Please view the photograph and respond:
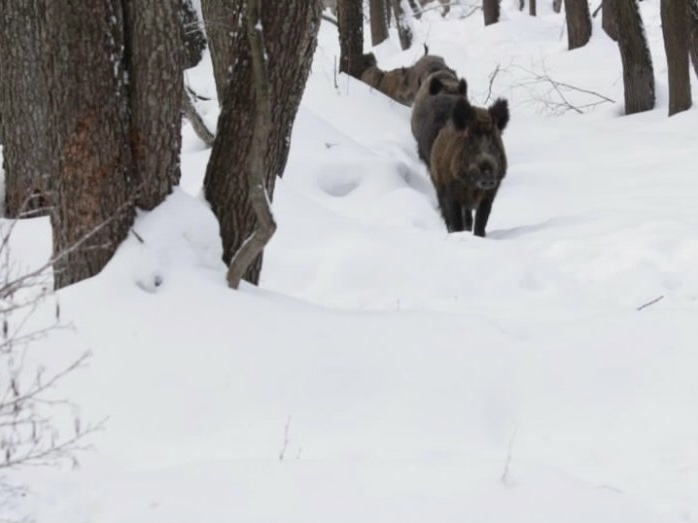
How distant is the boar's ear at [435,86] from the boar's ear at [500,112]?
343cm

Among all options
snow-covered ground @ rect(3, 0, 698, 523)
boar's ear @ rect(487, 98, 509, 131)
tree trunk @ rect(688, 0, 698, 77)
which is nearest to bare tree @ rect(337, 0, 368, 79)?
tree trunk @ rect(688, 0, 698, 77)

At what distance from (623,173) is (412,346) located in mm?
7201

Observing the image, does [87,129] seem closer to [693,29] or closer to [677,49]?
[693,29]

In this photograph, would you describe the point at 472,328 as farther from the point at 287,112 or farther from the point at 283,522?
the point at 283,522

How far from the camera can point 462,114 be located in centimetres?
902

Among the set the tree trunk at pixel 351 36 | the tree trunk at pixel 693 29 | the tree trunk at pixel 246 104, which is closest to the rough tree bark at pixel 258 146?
the tree trunk at pixel 246 104

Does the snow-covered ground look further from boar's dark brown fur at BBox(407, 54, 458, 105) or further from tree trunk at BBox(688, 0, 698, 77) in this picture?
boar's dark brown fur at BBox(407, 54, 458, 105)

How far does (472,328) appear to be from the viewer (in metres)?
5.00

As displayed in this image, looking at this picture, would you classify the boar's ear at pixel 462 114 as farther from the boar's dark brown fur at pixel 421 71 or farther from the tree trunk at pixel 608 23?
the tree trunk at pixel 608 23

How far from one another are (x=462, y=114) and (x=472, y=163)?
45 centimetres

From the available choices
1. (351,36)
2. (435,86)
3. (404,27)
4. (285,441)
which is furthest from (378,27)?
(285,441)

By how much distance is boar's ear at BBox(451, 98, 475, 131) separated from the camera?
9.00 metres

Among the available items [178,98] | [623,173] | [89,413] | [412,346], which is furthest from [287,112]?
[623,173]

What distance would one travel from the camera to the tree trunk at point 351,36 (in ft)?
50.8
